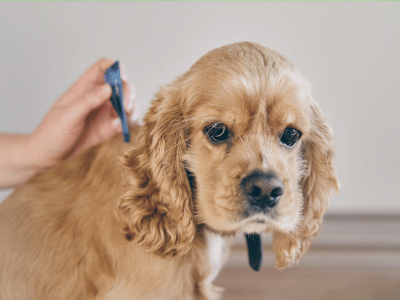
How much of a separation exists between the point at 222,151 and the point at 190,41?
1035 mm

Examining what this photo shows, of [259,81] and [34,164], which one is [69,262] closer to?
[34,164]

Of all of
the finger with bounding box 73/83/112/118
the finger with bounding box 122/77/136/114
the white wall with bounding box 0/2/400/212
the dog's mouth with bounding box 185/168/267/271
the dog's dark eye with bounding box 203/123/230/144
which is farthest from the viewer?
the white wall with bounding box 0/2/400/212

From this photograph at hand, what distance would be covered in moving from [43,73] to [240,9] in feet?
3.73

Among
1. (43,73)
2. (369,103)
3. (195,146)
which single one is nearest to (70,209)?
(195,146)

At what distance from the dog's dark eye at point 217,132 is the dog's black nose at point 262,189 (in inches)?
6.4

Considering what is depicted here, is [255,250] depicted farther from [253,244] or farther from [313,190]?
[313,190]

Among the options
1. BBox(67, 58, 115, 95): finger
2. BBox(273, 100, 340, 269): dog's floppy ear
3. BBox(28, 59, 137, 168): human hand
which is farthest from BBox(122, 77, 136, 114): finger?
BBox(273, 100, 340, 269): dog's floppy ear

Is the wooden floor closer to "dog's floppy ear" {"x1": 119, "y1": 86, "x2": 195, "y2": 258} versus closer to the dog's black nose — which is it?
"dog's floppy ear" {"x1": 119, "y1": 86, "x2": 195, "y2": 258}

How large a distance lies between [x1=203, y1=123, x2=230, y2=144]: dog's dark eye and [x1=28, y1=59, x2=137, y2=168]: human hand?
439mm

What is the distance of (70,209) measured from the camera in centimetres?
112

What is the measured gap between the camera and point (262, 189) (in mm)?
867

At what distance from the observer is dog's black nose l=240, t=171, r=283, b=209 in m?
0.87

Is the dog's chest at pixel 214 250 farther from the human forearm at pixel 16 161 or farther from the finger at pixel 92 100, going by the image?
the human forearm at pixel 16 161

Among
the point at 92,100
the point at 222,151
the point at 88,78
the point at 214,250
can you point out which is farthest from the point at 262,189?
the point at 88,78
